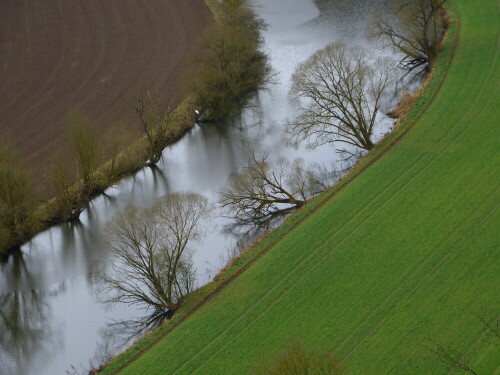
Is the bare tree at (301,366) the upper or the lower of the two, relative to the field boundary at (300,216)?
lower

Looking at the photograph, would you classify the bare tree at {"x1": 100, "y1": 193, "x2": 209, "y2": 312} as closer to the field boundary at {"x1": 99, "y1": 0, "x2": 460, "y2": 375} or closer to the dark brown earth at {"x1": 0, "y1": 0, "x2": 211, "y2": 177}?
the field boundary at {"x1": 99, "y1": 0, "x2": 460, "y2": 375}

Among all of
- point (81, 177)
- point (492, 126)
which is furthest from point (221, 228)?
point (492, 126)

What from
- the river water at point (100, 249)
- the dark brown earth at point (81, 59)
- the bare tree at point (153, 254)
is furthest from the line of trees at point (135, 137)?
the bare tree at point (153, 254)

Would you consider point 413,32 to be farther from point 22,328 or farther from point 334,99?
point 22,328

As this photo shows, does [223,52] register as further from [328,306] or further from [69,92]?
[328,306]

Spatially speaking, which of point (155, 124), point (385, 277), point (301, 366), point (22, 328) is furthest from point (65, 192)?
Result: point (301, 366)

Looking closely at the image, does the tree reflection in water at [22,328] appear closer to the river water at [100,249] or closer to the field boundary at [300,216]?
the river water at [100,249]
